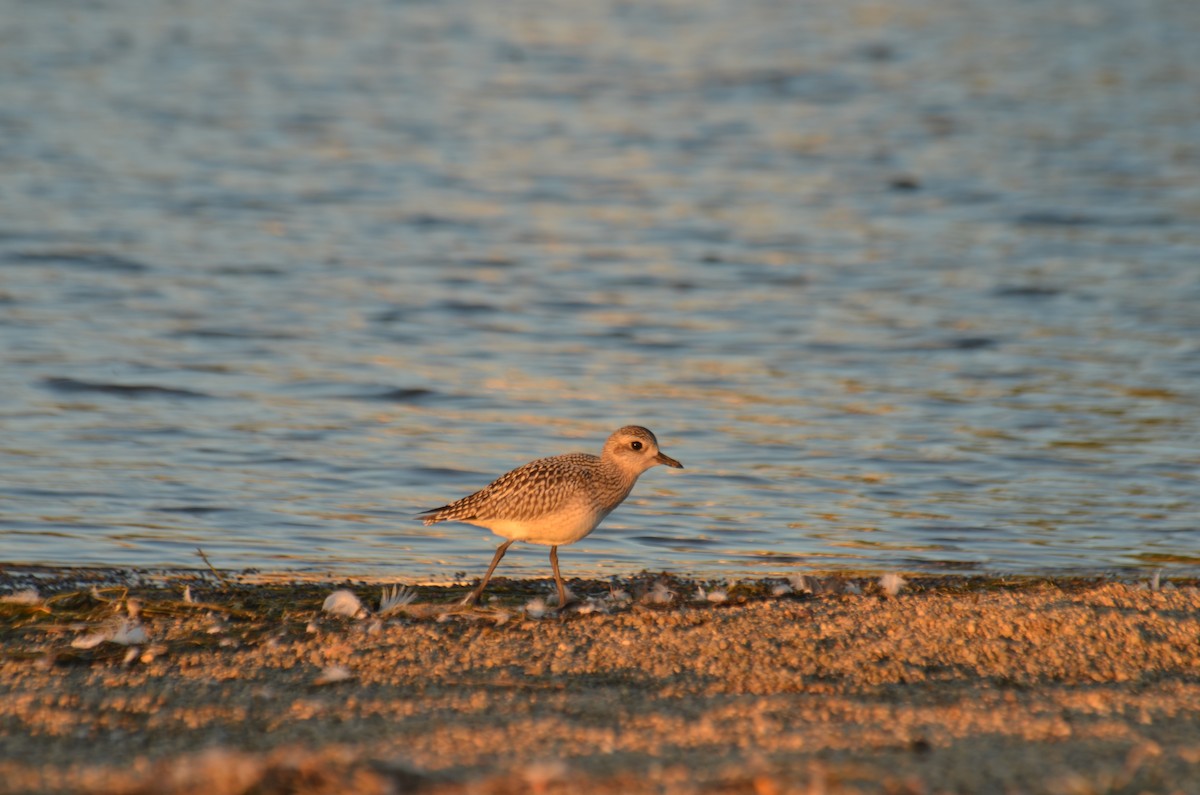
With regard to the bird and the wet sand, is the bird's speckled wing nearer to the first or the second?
the bird

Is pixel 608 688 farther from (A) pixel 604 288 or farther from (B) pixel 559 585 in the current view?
(A) pixel 604 288

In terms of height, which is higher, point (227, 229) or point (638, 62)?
point (638, 62)

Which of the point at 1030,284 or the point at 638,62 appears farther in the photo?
the point at 638,62

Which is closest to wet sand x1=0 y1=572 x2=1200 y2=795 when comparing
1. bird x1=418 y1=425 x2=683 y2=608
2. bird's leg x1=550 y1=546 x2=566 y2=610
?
bird's leg x1=550 y1=546 x2=566 y2=610

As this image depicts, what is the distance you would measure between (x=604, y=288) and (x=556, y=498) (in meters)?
7.17

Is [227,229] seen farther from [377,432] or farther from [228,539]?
[228,539]

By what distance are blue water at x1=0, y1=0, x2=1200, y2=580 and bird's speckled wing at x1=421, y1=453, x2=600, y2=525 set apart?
0.62 meters

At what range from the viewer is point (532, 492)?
7.47m

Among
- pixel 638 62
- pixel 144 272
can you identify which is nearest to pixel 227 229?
pixel 144 272

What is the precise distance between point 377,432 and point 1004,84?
576 inches

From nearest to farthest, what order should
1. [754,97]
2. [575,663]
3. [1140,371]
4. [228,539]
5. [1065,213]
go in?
[575,663], [228,539], [1140,371], [1065,213], [754,97]

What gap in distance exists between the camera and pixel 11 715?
5625mm

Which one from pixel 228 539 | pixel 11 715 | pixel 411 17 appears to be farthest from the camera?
pixel 411 17

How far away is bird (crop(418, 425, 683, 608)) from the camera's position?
7.42 m
